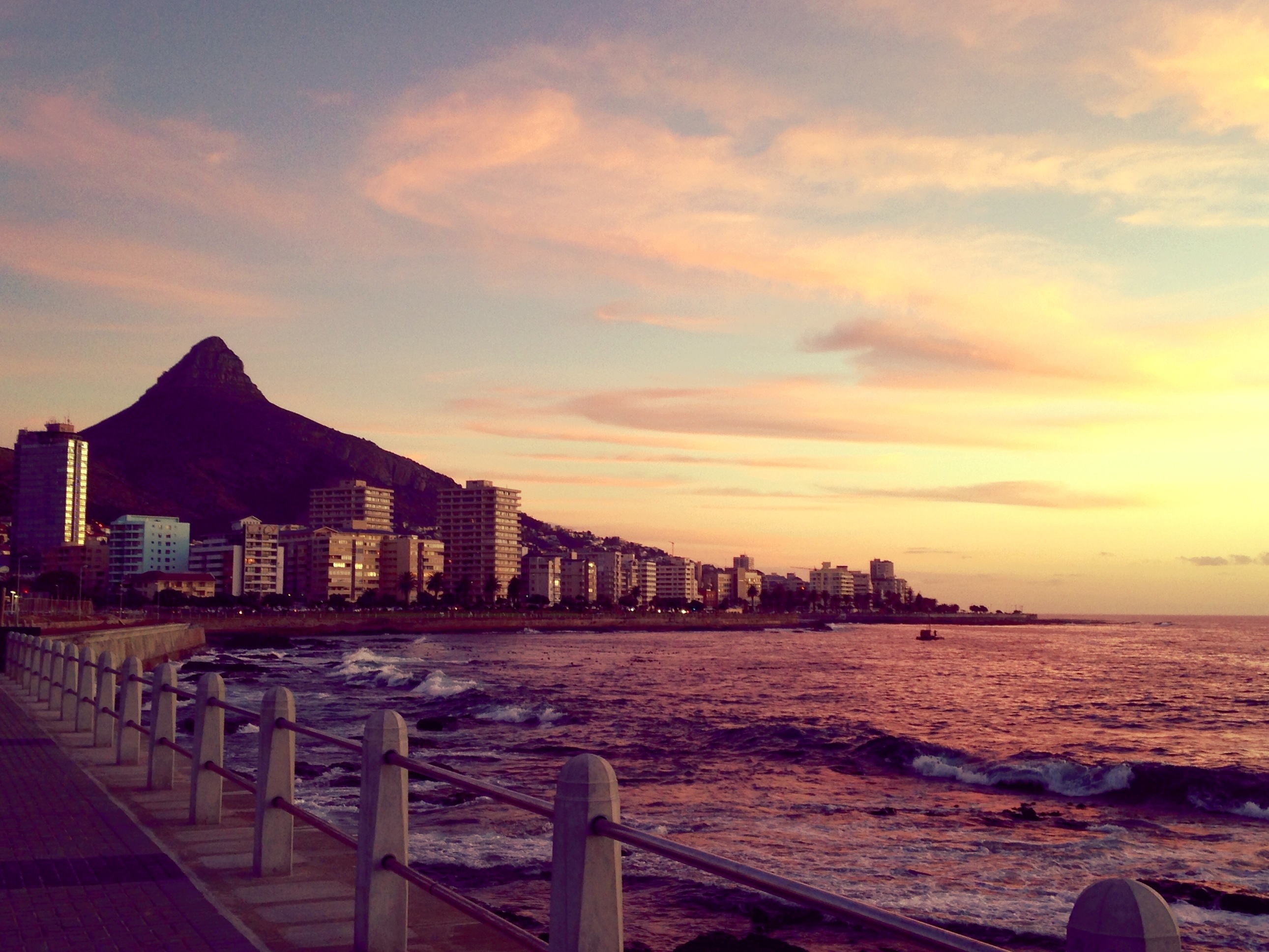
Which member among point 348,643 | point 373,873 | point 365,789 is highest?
point 365,789

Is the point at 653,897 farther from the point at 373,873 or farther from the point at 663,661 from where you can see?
the point at 663,661

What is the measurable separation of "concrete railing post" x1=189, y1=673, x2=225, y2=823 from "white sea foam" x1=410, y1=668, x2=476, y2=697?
3533 centimetres

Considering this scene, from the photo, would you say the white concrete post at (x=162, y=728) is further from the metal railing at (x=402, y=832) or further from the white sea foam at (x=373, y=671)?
the white sea foam at (x=373, y=671)

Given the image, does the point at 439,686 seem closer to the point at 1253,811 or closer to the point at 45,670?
the point at 45,670

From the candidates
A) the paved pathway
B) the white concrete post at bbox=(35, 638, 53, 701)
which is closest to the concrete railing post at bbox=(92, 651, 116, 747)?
the paved pathway

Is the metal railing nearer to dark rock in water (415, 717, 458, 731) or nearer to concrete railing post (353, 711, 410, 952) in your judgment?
concrete railing post (353, 711, 410, 952)

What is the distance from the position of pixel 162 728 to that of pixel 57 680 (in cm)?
941

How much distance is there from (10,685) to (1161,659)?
90.3 metres

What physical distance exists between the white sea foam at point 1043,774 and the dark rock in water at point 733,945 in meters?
15.7

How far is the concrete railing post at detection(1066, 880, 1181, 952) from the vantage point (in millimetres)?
2078

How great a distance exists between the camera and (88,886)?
6.82 m

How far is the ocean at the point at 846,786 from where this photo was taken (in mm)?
12781

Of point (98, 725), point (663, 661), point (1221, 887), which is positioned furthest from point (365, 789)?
point (663, 661)

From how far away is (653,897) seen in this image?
12.5 meters
